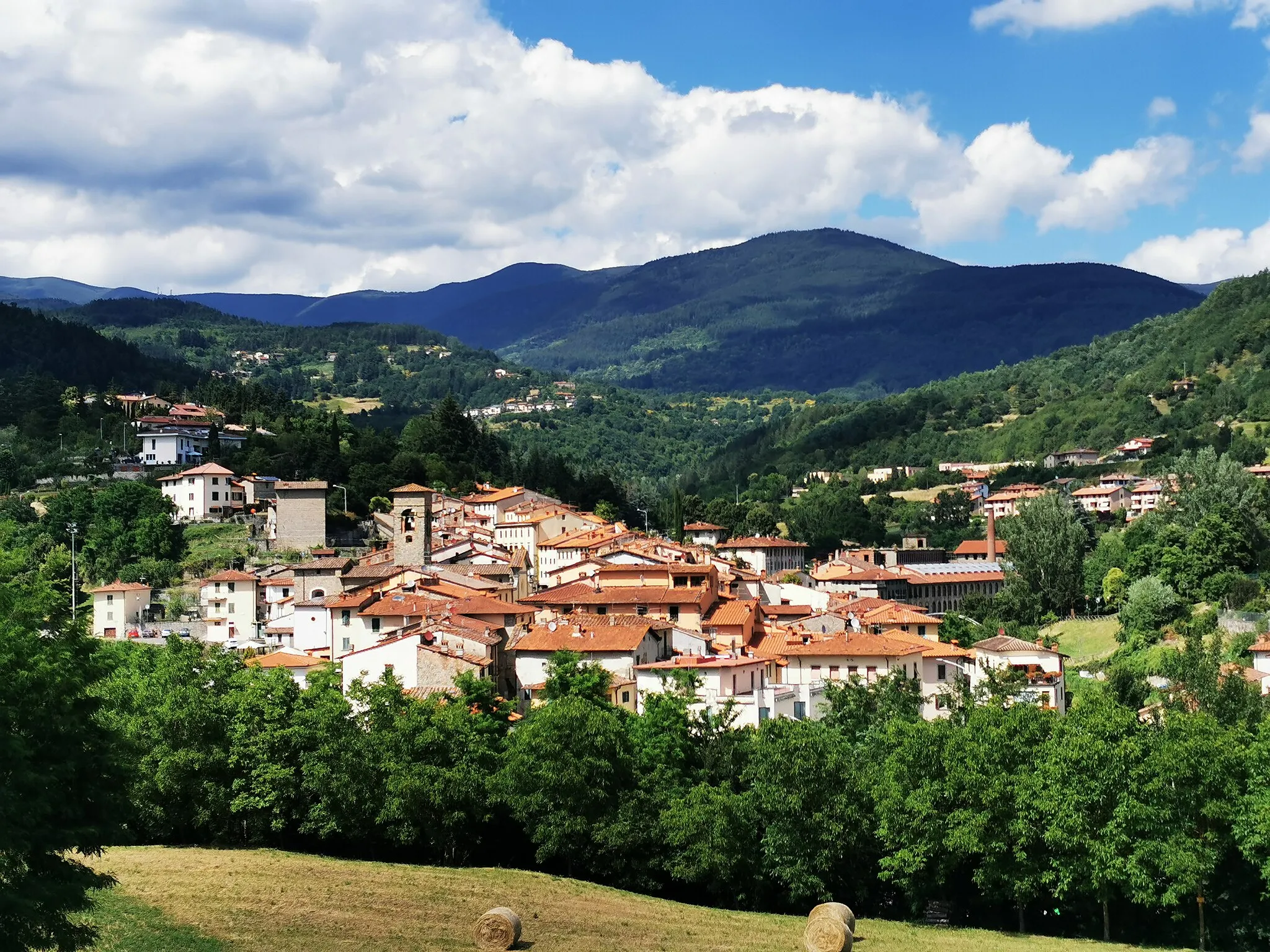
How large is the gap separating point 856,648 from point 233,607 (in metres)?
34.0

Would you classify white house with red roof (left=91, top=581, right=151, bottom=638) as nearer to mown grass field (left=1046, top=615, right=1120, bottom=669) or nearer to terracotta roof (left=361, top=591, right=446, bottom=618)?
terracotta roof (left=361, top=591, right=446, bottom=618)

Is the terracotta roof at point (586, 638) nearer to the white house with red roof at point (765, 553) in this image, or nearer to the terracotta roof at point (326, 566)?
the terracotta roof at point (326, 566)

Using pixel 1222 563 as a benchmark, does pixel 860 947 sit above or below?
below

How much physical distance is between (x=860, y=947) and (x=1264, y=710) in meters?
23.2

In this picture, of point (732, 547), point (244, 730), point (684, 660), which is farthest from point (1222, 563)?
point (244, 730)

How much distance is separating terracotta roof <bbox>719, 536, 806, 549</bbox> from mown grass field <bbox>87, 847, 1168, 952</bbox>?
62.7 metres

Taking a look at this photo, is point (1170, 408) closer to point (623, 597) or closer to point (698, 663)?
point (623, 597)

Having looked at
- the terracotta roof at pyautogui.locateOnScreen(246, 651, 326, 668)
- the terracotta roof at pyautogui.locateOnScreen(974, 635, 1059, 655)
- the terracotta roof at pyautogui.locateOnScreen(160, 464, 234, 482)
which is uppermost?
the terracotta roof at pyautogui.locateOnScreen(160, 464, 234, 482)

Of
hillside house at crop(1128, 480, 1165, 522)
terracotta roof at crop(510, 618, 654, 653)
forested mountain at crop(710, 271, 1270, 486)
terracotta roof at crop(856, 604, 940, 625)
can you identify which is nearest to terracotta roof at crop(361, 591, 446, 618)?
terracotta roof at crop(510, 618, 654, 653)

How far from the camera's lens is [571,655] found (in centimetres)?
5366

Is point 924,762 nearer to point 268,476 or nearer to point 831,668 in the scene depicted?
point 831,668

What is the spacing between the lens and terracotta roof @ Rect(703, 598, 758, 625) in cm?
6394

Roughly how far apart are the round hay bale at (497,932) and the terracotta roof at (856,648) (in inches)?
1156

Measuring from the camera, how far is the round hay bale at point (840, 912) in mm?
35281
